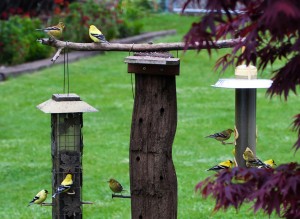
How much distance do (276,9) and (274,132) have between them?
31.3ft

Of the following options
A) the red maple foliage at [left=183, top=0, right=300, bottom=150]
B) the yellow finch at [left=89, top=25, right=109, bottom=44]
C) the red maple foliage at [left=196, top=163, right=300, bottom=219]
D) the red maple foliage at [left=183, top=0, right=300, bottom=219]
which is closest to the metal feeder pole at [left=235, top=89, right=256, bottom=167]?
the yellow finch at [left=89, top=25, right=109, bottom=44]

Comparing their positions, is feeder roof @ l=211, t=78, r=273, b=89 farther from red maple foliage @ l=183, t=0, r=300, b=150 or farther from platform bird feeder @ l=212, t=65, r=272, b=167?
red maple foliage @ l=183, t=0, r=300, b=150

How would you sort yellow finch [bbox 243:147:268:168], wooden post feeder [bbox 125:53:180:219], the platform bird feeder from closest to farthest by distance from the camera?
wooden post feeder [bbox 125:53:180:219]
yellow finch [bbox 243:147:268:168]
the platform bird feeder

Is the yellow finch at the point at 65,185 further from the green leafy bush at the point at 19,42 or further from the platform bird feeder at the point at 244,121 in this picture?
the green leafy bush at the point at 19,42

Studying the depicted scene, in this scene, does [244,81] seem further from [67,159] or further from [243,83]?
[67,159]

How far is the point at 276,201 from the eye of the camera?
3.78 metres

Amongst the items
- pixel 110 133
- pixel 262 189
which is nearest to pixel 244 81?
pixel 262 189

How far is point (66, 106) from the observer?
6379 millimetres

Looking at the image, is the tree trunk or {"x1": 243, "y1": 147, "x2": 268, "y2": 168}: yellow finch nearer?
the tree trunk

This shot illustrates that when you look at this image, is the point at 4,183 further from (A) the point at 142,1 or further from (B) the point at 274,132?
(A) the point at 142,1

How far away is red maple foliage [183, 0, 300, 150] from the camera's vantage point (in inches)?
131

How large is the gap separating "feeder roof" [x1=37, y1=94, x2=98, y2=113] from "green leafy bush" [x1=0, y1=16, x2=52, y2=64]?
1051cm

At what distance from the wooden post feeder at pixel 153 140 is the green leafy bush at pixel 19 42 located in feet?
37.0

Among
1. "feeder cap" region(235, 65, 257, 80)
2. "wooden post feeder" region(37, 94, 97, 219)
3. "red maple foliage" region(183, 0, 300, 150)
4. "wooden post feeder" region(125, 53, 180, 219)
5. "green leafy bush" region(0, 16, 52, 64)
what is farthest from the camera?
"green leafy bush" region(0, 16, 52, 64)
